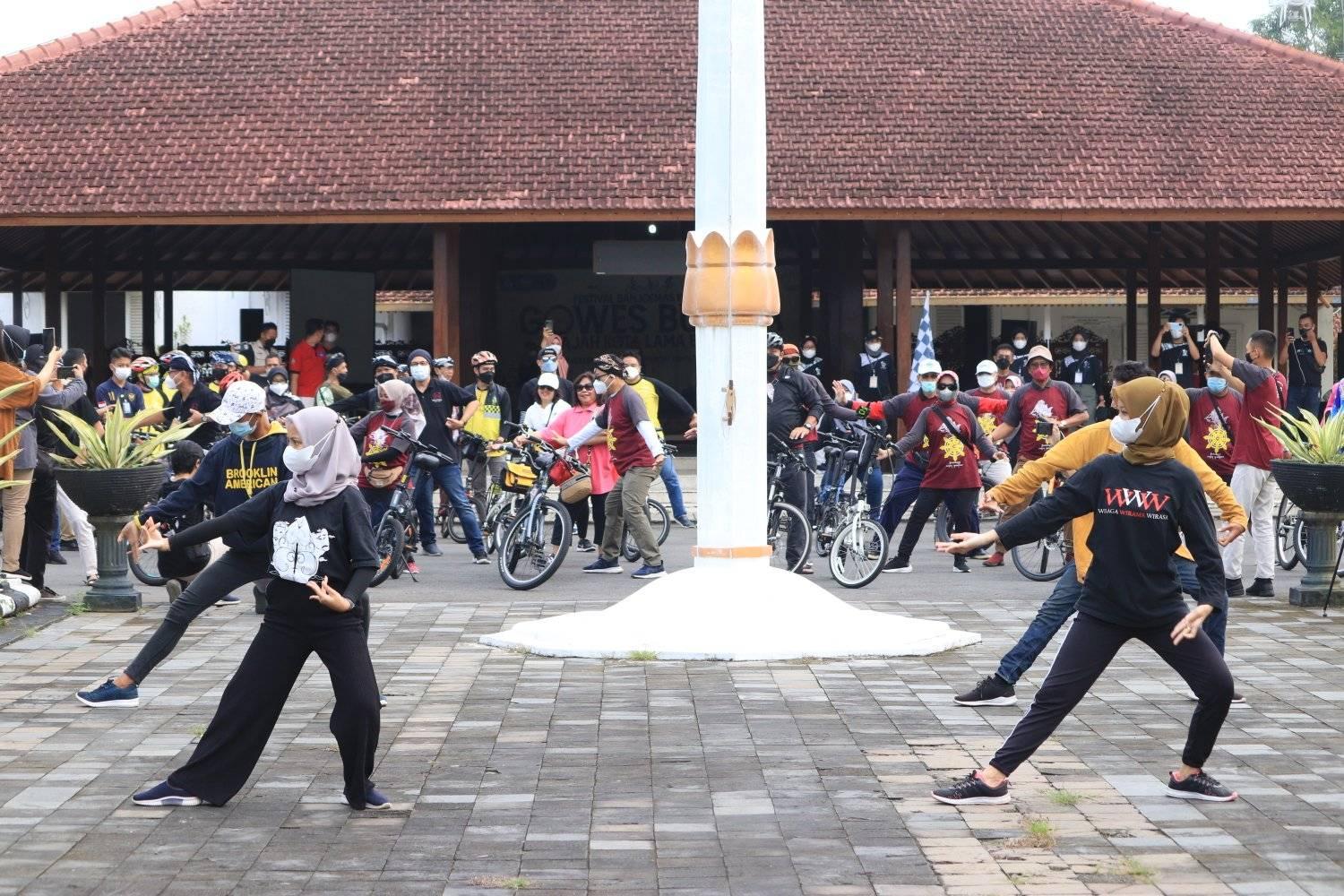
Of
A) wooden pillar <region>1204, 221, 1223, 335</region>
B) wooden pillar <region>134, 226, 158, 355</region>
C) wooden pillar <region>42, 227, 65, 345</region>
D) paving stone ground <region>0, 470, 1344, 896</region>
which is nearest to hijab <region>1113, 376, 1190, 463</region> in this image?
paving stone ground <region>0, 470, 1344, 896</region>

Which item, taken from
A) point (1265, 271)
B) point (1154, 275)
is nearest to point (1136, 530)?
point (1154, 275)

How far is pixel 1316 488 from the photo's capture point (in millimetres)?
12750

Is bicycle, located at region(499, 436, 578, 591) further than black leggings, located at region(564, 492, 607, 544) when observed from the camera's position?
No

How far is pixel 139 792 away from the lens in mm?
6859

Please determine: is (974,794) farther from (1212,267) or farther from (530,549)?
(1212,267)

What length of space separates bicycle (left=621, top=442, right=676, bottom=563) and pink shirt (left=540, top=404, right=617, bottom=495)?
41cm

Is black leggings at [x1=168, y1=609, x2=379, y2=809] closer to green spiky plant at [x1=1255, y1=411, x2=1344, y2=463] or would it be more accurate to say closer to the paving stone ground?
the paving stone ground

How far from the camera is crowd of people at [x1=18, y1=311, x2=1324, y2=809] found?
6.78 meters

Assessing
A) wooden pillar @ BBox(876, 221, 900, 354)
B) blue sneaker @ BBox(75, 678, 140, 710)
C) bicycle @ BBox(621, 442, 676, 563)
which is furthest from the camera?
wooden pillar @ BBox(876, 221, 900, 354)

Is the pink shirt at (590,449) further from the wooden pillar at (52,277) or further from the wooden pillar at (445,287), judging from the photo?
the wooden pillar at (52,277)

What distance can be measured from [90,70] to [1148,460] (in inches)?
915

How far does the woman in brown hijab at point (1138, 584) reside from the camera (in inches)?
265

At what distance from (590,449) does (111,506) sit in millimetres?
4055

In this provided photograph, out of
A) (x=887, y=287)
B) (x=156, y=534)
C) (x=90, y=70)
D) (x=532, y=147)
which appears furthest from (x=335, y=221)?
(x=156, y=534)
